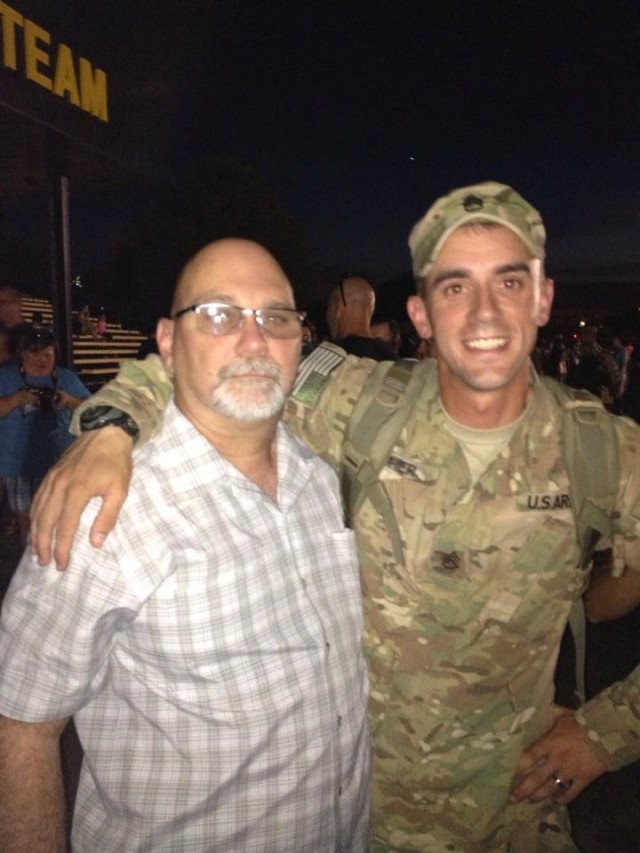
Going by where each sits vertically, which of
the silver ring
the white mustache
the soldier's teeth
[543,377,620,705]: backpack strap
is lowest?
the silver ring

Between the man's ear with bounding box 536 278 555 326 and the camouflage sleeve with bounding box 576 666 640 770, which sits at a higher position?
the man's ear with bounding box 536 278 555 326

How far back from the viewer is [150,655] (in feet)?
5.08

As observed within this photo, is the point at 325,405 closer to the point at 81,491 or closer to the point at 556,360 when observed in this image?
the point at 81,491

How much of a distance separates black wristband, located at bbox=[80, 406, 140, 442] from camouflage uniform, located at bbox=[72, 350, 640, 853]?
0.61 ft

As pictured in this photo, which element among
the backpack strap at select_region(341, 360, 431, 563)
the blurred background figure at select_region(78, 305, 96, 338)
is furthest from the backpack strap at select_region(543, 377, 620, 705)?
the blurred background figure at select_region(78, 305, 96, 338)

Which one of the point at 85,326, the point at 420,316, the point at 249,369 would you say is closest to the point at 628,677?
the point at 420,316

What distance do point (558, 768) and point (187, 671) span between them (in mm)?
1274

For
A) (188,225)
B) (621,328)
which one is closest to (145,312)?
(188,225)

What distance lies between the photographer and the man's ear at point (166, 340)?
196cm

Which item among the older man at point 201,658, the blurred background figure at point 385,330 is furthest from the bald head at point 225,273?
the blurred background figure at point 385,330

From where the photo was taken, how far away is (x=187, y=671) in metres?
1.55

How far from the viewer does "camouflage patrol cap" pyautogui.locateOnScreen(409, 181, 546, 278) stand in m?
2.05

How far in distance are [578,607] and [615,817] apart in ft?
6.60

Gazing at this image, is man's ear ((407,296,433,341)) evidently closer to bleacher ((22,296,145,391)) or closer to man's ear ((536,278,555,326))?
man's ear ((536,278,555,326))
